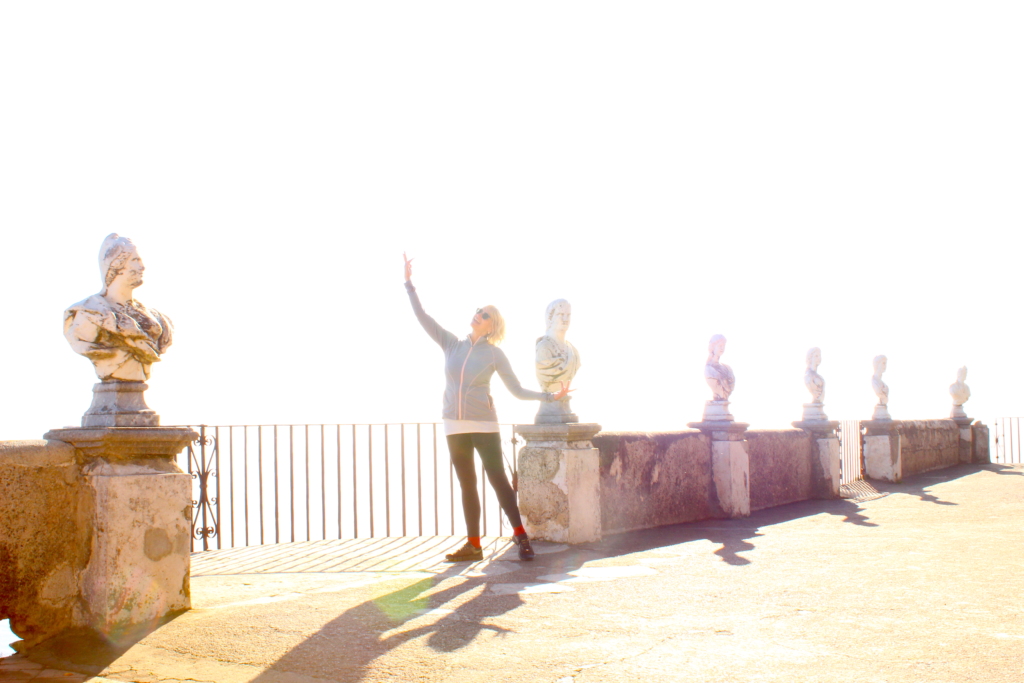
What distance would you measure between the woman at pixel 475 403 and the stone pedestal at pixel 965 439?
42.7ft

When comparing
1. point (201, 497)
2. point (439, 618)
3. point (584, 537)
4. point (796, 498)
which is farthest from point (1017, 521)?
point (201, 497)

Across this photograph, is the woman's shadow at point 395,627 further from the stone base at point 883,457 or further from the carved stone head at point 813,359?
the stone base at point 883,457

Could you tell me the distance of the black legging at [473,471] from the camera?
16.5 ft

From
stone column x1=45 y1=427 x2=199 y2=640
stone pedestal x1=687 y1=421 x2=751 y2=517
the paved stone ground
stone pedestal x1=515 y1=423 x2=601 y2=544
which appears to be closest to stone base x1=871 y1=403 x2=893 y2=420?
stone pedestal x1=687 y1=421 x2=751 y2=517

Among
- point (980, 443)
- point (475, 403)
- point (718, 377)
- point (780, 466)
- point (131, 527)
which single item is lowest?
point (980, 443)

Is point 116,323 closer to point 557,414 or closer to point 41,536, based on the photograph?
point 41,536

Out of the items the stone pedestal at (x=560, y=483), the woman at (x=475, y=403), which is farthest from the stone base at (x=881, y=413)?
the woman at (x=475, y=403)

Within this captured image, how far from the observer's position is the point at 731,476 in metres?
7.71

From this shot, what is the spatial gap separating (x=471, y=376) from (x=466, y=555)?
119cm

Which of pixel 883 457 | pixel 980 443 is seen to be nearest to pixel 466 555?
pixel 883 457

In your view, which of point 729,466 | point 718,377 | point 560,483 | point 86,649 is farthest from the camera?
point 718,377

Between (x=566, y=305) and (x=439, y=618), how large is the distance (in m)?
3.04

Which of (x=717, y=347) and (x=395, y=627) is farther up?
(x=717, y=347)

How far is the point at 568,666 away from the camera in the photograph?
289 cm
